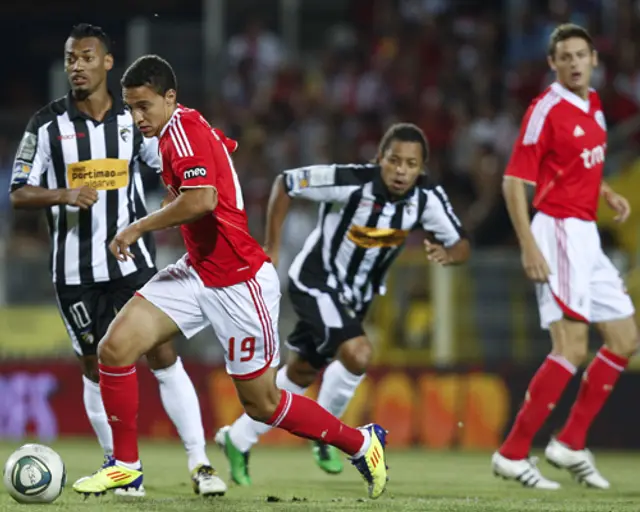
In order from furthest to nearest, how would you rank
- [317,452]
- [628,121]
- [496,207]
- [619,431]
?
[628,121], [496,207], [619,431], [317,452]

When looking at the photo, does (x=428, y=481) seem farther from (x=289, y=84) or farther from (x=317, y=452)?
(x=289, y=84)

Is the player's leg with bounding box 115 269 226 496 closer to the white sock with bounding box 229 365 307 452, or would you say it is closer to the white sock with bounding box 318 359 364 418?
the white sock with bounding box 229 365 307 452

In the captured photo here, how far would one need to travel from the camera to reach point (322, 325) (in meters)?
7.20

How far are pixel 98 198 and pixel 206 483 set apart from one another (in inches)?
59.9

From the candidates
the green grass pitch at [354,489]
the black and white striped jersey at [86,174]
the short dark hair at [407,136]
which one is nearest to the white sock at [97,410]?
the green grass pitch at [354,489]

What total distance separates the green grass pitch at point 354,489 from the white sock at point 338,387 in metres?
0.43

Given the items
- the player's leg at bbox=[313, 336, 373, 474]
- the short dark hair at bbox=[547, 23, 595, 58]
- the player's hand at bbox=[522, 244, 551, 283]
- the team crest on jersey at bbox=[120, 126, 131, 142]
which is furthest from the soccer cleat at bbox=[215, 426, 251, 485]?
the short dark hair at bbox=[547, 23, 595, 58]

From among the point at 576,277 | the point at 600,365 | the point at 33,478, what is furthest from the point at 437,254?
the point at 33,478

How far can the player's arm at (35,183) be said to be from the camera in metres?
6.22

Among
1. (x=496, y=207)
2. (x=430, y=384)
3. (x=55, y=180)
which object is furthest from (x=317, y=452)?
(x=496, y=207)

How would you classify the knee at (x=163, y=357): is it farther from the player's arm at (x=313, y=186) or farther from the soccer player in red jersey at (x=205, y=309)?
the player's arm at (x=313, y=186)

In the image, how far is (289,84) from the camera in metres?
14.9

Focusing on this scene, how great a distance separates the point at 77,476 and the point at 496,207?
17.8 feet

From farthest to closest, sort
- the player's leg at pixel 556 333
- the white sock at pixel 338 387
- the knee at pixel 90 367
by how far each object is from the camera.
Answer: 1. the white sock at pixel 338 387
2. the player's leg at pixel 556 333
3. the knee at pixel 90 367
